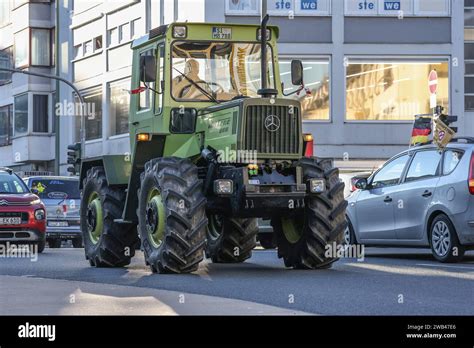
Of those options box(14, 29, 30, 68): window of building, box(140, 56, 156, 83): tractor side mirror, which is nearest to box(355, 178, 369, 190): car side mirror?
box(140, 56, 156, 83): tractor side mirror

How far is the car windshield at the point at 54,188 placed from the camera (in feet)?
Answer: 100

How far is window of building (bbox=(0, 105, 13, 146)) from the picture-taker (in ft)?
204

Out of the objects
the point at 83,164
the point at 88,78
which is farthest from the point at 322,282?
the point at 88,78

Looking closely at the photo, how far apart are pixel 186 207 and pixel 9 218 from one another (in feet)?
32.0

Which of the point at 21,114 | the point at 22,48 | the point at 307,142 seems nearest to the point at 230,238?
the point at 307,142

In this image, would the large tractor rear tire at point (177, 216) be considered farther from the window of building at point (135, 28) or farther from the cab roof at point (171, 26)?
the window of building at point (135, 28)

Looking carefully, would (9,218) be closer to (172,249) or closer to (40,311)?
(172,249)

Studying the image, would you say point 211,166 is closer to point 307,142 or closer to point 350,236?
point 307,142

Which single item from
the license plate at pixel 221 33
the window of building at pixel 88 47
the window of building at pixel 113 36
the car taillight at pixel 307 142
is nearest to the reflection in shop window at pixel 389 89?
the window of building at pixel 113 36

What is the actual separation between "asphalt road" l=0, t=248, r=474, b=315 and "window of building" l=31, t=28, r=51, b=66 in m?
43.0

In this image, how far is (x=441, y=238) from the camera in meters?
17.0

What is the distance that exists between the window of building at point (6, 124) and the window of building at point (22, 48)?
8.78ft

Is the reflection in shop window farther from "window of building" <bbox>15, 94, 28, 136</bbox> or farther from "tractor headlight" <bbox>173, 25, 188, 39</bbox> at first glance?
"tractor headlight" <bbox>173, 25, 188, 39</bbox>

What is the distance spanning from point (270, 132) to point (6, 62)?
163ft
